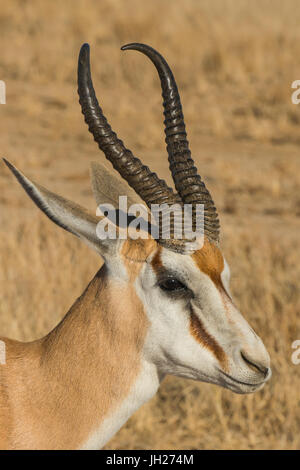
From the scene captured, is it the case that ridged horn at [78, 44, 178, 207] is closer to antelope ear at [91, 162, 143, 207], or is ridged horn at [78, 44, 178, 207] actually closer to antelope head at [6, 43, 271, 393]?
antelope head at [6, 43, 271, 393]

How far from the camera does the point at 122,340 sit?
3.59m

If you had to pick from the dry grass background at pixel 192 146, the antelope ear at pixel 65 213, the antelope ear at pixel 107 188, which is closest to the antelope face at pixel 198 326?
the antelope ear at pixel 65 213

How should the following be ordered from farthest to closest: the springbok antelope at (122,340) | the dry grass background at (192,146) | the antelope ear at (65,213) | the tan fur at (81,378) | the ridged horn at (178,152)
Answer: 1. the dry grass background at (192,146)
2. the ridged horn at (178,152)
3. the tan fur at (81,378)
4. the springbok antelope at (122,340)
5. the antelope ear at (65,213)

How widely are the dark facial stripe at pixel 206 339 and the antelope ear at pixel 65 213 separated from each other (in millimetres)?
502

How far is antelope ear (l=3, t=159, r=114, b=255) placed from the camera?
3357 mm

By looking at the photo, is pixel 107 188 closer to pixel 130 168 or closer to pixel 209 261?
pixel 130 168

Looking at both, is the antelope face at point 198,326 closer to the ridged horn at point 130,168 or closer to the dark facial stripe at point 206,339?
the dark facial stripe at point 206,339

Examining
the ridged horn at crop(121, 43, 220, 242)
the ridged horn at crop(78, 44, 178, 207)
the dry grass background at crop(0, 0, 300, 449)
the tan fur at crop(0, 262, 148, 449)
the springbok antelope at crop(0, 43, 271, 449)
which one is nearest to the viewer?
the springbok antelope at crop(0, 43, 271, 449)

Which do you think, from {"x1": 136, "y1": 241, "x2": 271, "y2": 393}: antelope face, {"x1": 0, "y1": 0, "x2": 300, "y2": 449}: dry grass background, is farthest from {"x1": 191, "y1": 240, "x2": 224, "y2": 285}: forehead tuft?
{"x1": 0, "y1": 0, "x2": 300, "y2": 449}: dry grass background

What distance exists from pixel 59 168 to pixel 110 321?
7670 millimetres

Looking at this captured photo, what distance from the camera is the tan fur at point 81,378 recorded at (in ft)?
11.7

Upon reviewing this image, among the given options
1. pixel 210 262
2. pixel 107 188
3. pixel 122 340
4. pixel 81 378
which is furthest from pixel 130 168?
pixel 81 378

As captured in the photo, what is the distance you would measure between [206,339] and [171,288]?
255mm

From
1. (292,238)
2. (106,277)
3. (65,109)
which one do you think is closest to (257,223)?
(292,238)
